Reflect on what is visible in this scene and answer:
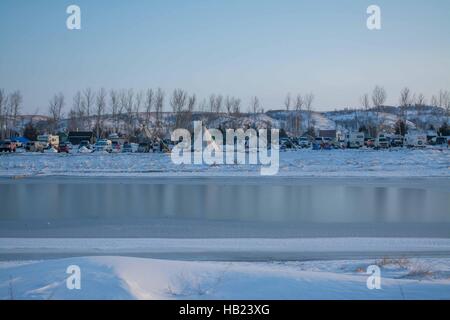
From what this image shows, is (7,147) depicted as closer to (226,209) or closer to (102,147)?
(102,147)

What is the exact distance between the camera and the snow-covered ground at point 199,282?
4.81 m

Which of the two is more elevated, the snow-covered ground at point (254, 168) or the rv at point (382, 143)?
the rv at point (382, 143)

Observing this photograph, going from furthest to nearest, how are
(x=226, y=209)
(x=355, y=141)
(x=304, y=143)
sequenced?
(x=304, y=143) → (x=355, y=141) → (x=226, y=209)

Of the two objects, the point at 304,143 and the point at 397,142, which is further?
the point at 304,143

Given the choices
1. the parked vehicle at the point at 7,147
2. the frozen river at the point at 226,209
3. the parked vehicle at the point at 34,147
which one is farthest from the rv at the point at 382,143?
the parked vehicle at the point at 7,147

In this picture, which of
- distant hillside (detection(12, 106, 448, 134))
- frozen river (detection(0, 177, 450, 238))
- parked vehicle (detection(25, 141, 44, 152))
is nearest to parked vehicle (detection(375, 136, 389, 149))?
distant hillside (detection(12, 106, 448, 134))

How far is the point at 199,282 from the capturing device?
Result: 5.38m

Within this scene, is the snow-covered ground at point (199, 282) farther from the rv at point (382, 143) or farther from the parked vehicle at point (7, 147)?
the rv at point (382, 143)

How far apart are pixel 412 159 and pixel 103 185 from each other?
793 inches

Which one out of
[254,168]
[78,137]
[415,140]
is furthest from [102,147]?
[415,140]

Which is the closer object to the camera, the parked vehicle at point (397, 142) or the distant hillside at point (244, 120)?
the parked vehicle at point (397, 142)

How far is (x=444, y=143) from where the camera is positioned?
58.8 meters
